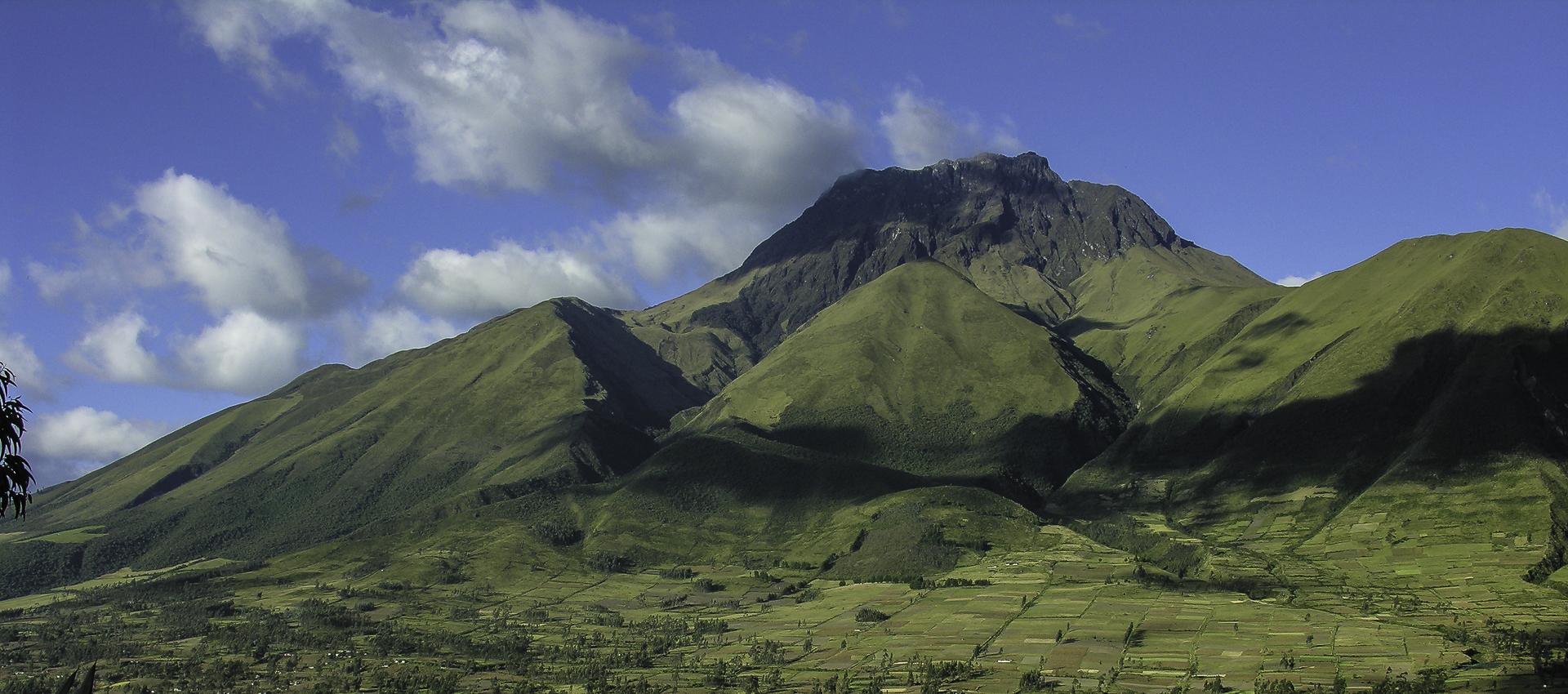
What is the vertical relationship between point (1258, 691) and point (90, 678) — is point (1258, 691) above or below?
below

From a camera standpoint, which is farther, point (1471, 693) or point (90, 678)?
point (1471, 693)

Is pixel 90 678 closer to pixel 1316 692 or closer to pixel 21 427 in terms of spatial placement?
pixel 21 427

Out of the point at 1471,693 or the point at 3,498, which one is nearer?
the point at 3,498

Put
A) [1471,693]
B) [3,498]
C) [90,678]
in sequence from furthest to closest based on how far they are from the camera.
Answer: [1471,693] < [3,498] < [90,678]

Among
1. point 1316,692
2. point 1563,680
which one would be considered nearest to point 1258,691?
point 1316,692

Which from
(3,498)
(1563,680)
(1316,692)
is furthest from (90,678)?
(1563,680)

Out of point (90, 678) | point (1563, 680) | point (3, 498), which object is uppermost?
point (3, 498)

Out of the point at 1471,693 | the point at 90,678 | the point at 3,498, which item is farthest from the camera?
the point at 1471,693

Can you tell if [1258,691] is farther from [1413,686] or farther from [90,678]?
[90,678]

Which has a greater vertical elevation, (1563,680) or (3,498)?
(3,498)
